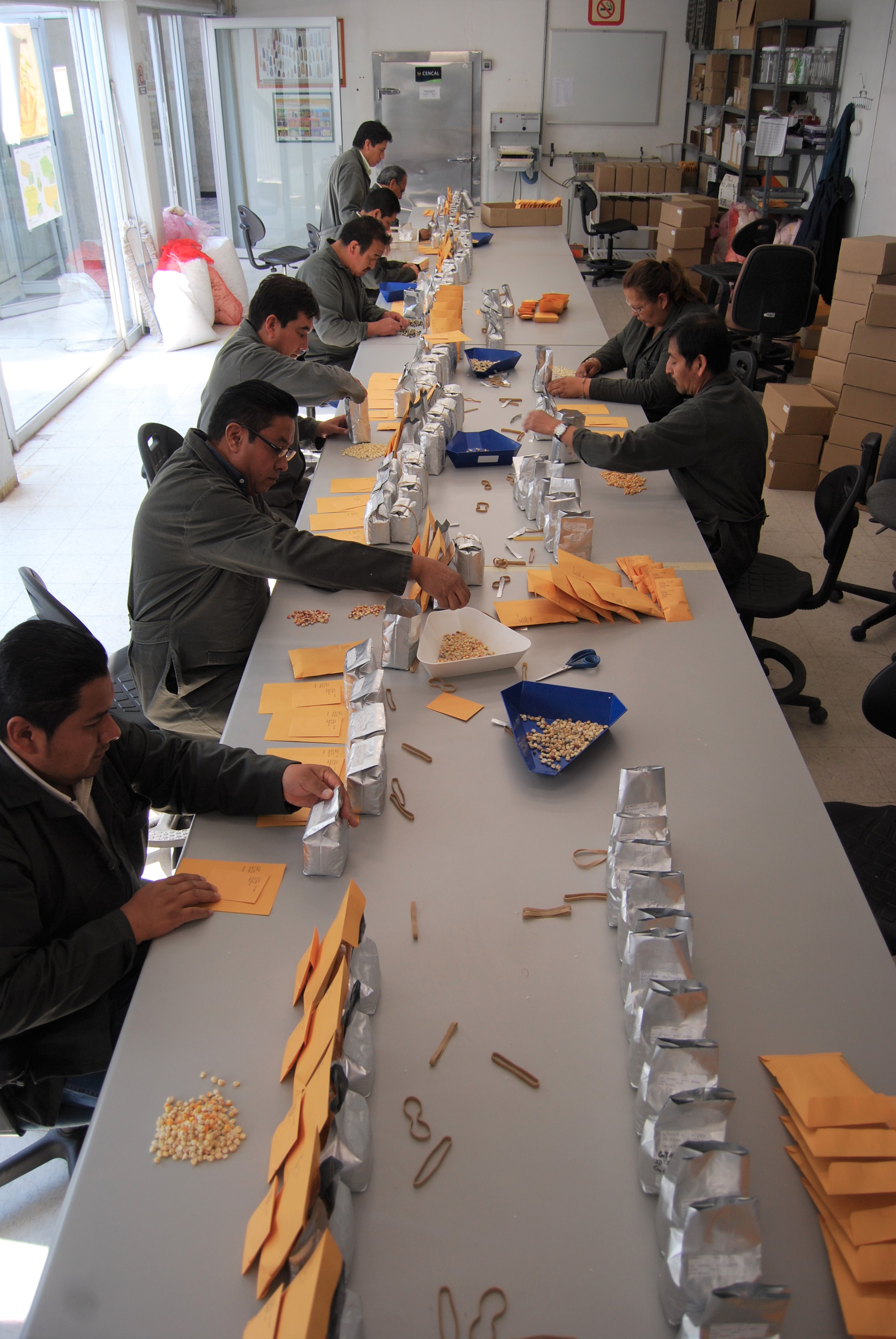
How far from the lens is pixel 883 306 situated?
4602 mm

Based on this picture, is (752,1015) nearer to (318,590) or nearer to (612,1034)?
(612,1034)

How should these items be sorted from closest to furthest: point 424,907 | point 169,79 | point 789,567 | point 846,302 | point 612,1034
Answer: point 612,1034, point 424,907, point 789,567, point 846,302, point 169,79

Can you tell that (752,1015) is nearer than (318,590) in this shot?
Yes

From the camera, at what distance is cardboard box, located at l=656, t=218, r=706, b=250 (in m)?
7.51

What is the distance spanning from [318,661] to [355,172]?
5.05m

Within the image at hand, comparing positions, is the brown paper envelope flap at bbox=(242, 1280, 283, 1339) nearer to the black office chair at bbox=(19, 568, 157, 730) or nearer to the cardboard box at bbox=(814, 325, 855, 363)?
the black office chair at bbox=(19, 568, 157, 730)

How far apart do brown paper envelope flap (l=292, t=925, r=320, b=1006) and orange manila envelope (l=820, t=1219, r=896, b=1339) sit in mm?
748

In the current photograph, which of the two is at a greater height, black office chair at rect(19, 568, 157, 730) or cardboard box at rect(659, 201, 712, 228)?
cardboard box at rect(659, 201, 712, 228)

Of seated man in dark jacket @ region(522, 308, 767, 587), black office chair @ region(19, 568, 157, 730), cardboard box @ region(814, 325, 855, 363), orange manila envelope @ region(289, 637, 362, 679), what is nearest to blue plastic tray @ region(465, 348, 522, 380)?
seated man in dark jacket @ region(522, 308, 767, 587)

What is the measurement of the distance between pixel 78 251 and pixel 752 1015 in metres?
7.30

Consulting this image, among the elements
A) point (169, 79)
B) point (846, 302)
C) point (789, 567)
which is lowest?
point (789, 567)

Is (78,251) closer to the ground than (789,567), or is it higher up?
higher up

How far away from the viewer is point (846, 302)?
201 inches

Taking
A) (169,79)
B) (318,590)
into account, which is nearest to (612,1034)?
(318,590)
